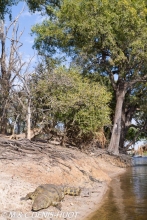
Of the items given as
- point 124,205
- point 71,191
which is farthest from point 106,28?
point 124,205

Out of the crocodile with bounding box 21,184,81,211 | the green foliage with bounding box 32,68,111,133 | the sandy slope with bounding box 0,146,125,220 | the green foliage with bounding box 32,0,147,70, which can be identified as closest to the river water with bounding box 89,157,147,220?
the sandy slope with bounding box 0,146,125,220

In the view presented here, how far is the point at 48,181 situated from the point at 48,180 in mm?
73

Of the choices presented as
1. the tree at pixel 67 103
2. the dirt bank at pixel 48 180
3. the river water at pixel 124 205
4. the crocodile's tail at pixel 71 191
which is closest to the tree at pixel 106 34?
the tree at pixel 67 103

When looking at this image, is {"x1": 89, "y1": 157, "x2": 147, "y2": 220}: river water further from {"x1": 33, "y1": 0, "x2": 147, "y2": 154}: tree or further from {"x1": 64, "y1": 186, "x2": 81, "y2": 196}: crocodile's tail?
{"x1": 33, "y1": 0, "x2": 147, "y2": 154}: tree

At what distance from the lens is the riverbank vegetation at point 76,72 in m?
17.7

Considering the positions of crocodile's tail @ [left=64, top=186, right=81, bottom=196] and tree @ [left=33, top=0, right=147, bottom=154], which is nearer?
crocodile's tail @ [left=64, top=186, right=81, bottom=196]

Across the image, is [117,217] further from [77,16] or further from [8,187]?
[77,16]

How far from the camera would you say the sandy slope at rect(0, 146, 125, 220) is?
798 cm

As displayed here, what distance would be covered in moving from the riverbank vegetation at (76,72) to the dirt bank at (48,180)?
3505 millimetres

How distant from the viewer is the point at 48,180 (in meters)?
11.3

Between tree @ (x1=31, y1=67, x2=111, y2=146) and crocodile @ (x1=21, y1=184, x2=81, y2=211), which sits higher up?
tree @ (x1=31, y1=67, x2=111, y2=146)

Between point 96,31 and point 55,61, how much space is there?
452 centimetres

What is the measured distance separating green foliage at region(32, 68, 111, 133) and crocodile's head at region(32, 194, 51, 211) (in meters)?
9.15

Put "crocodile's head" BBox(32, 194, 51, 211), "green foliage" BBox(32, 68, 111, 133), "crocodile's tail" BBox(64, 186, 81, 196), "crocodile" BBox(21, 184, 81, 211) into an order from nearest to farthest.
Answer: "crocodile's head" BBox(32, 194, 51, 211)
"crocodile" BBox(21, 184, 81, 211)
"crocodile's tail" BBox(64, 186, 81, 196)
"green foliage" BBox(32, 68, 111, 133)
